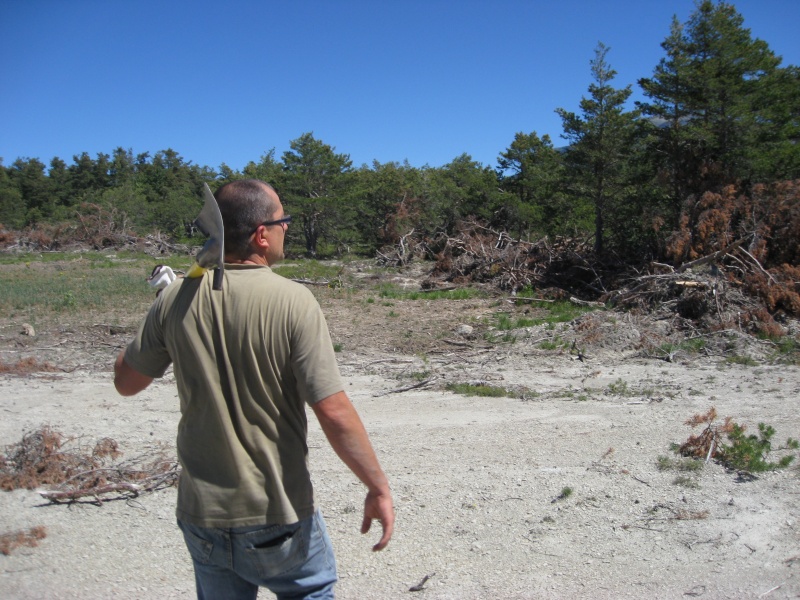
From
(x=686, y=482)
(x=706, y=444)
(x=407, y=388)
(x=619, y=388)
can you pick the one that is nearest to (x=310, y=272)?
(x=407, y=388)

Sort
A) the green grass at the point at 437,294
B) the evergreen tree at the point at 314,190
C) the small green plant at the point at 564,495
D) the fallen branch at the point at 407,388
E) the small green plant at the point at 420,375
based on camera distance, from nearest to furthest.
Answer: the small green plant at the point at 564,495 < the fallen branch at the point at 407,388 < the small green plant at the point at 420,375 < the green grass at the point at 437,294 < the evergreen tree at the point at 314,190

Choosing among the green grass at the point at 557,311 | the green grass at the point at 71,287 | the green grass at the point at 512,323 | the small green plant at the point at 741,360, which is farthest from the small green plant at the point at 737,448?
the green grass at the point at 71,287

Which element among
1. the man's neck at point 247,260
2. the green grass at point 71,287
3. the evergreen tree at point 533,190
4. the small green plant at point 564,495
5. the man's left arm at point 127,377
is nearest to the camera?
the man's neck at point 247,260

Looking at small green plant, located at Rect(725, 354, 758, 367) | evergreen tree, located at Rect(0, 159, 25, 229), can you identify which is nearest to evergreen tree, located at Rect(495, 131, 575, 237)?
small green plant, located at Rect(725, 354, 758, 367)

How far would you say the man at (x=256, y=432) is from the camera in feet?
6.41

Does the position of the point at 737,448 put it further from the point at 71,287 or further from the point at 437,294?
the point at 71,287

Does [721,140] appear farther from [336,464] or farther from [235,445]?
[235,445]

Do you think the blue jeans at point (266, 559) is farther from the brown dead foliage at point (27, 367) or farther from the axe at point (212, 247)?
the brown dead foliage at point (27, 367)

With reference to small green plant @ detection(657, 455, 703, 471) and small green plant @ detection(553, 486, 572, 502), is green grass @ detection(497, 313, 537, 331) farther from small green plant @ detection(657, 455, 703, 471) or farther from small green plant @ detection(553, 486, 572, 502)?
small green plant @ detection(553, 486, 572, 502)

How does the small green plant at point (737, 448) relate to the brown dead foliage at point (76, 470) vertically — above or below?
above

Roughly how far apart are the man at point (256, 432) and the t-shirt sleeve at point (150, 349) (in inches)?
3.7

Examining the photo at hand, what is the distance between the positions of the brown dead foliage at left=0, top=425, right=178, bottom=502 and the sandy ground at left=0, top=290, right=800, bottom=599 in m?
0.10

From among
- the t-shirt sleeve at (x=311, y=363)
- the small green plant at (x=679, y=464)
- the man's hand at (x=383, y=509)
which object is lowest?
the small green plant at (x=679, y=464)

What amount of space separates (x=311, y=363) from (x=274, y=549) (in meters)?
0.55
